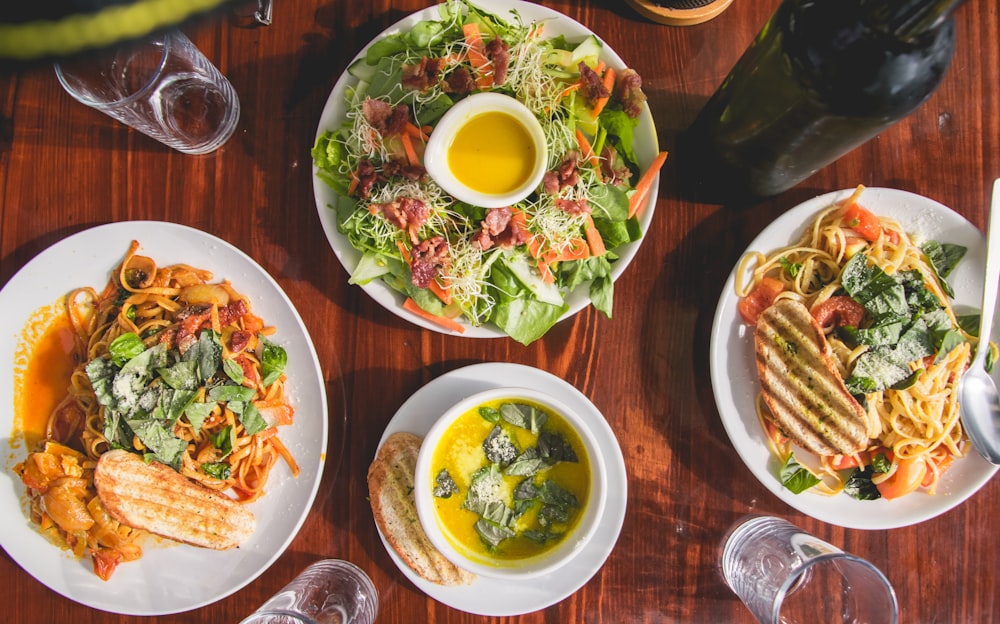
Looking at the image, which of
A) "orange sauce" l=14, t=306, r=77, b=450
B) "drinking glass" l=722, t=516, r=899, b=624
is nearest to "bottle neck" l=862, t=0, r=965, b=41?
"drinking glass" l=722, t=516, r=899, b=624

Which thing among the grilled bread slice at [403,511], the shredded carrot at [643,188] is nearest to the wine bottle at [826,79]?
the shredded carrot at [643,188]

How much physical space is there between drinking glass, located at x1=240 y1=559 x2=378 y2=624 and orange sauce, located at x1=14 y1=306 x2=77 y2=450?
1.04 meters

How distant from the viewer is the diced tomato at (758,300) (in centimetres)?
220

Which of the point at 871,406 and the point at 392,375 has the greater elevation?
the point at 871,406

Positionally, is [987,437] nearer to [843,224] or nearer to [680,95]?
[843,224]

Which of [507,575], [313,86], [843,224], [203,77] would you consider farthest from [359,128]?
[843,224]

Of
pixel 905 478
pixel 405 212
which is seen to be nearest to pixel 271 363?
pixel 405 212

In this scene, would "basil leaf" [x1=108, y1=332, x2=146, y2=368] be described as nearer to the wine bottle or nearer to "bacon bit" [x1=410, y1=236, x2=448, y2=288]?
"bacon bit" [x1=410, y1=236, x2=448, y2=288]

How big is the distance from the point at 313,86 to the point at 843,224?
1.89 meters

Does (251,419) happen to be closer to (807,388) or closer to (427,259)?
(427,259)

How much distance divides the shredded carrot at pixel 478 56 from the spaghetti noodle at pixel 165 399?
109cm

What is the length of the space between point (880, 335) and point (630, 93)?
3.64 feet

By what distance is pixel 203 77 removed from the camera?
7.54ft

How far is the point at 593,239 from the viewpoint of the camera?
209 cm
